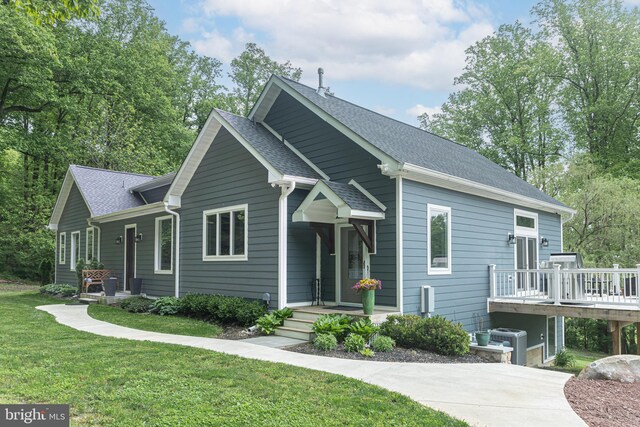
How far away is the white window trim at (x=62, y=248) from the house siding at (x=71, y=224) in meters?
0.11

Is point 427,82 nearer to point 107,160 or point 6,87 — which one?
point 107,160

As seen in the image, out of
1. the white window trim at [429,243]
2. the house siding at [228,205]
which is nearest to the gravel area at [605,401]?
the white window trim at [429,243]

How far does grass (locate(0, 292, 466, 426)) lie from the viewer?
4.26 meters

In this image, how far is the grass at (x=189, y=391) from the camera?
426 cm

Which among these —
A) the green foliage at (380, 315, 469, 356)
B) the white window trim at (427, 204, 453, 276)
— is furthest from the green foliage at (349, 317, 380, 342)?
the white window trim at (427, 204, 453, 276)

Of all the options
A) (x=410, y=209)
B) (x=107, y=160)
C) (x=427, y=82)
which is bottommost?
(x=410, y=209)

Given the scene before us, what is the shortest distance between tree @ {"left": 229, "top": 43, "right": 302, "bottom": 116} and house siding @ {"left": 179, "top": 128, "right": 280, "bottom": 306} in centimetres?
2264

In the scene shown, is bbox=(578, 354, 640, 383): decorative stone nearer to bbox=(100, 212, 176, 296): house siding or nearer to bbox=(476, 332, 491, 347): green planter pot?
bbox=(476, 332, 491, 347): green planter pot

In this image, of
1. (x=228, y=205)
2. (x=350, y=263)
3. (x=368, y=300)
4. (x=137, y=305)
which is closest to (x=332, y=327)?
(x=368, y=300)

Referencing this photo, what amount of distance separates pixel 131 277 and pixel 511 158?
23.4 meters

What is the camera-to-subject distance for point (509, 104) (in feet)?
96.2

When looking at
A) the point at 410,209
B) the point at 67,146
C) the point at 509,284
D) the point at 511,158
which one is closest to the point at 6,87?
the point at 67,146

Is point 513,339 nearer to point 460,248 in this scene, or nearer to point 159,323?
point 460,248

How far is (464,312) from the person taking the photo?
1109 centimetres
